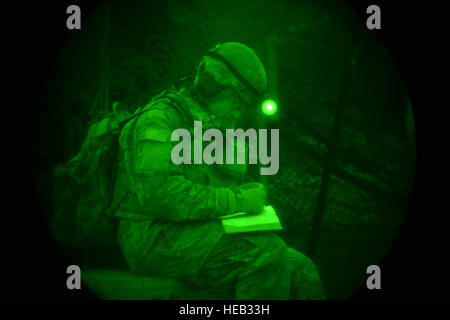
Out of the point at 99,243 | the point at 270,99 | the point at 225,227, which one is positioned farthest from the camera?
the point at 270,99

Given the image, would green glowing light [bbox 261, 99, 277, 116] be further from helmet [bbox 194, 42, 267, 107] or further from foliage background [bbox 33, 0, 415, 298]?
helmet [bbox 194, 42, 267, 107]

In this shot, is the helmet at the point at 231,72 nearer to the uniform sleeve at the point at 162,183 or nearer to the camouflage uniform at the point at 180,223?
the camouflage uniform at the point at 180,223

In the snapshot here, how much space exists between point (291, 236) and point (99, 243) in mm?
1093

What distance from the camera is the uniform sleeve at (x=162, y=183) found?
9.34 feet

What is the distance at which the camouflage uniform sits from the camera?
2.87 m

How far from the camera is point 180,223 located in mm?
2977

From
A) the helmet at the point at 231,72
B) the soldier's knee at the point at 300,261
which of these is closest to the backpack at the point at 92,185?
the helmet at the point at 231,72

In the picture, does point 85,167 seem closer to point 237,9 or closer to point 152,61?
point 152,61

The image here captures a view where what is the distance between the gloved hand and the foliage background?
0.37 meters

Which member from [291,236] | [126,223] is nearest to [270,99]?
[291,236]

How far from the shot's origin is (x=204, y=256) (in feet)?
9.73

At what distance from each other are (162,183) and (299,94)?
1054 millimetres

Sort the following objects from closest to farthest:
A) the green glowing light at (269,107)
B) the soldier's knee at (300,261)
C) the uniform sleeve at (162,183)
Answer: the uniform sleeve at (162,183) < the soldier's knee at (300,261) < the green glowing light at (269,107)

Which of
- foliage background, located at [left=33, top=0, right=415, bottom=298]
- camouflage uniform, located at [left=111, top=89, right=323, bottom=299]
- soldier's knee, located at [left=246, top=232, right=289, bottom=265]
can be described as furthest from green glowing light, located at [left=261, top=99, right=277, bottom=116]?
soldier's knee, located at [left=246, top=232, right=289, bottom=265]
